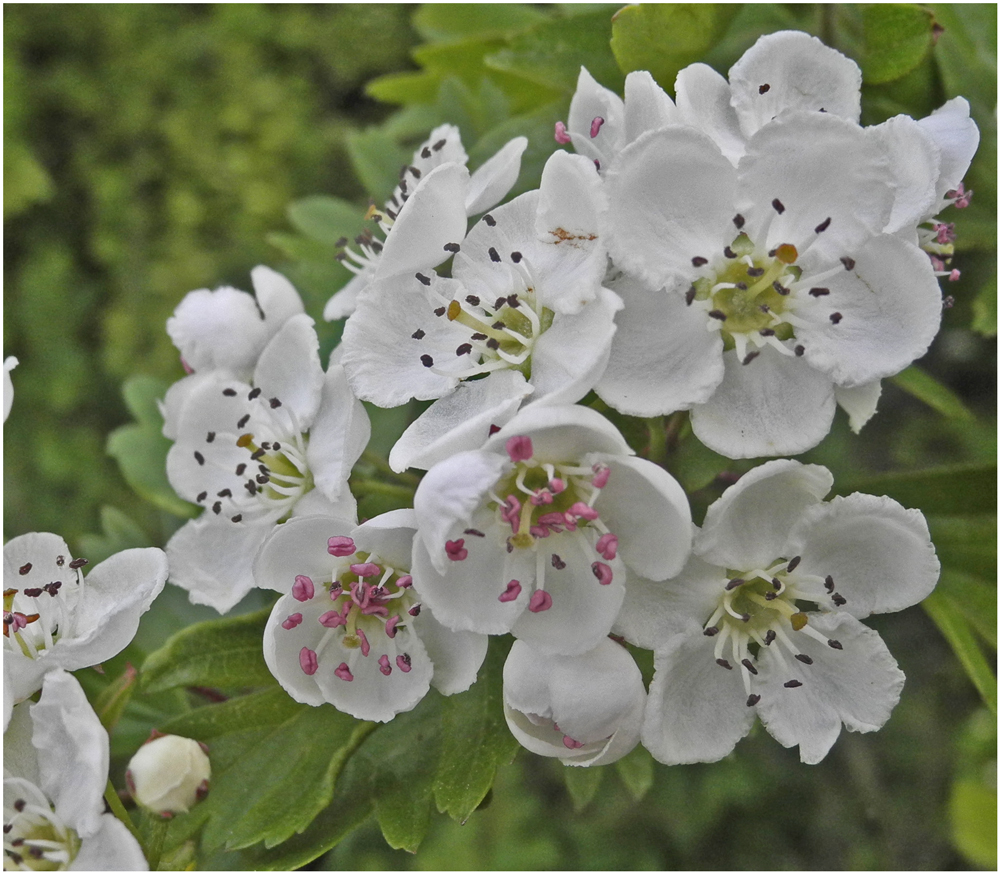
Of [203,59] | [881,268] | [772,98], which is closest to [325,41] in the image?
[203,59]

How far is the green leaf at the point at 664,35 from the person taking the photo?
127 cm

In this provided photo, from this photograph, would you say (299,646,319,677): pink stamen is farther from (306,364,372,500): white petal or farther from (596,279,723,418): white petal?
(596,279,723,418): white petal

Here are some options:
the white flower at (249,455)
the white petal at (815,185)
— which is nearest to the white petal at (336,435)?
the white flower at (249,455)

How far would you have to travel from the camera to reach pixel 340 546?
1078mm

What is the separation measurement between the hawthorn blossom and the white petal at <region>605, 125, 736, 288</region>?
3 centimetres

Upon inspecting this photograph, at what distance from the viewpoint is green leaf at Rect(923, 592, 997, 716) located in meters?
1.32

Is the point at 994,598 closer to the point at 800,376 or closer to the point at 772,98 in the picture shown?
the point at 800,376

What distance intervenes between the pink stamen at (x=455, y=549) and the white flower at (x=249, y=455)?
229 millimetres

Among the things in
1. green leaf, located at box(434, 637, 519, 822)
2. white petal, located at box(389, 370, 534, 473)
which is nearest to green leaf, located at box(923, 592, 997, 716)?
green leaf, located at box(434, 637, 519, 822)

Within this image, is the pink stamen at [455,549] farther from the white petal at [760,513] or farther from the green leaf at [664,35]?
the green leaf at [664,35]

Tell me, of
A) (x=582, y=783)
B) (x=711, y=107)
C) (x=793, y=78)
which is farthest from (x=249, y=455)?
(x=793, y=78)

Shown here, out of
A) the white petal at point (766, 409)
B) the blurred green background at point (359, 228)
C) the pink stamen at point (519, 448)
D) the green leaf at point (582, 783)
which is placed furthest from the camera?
the blurred green background at point (359, 228)

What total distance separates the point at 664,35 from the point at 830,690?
83 centimetres

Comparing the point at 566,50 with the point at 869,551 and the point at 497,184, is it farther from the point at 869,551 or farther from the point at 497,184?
the point at 869,551
